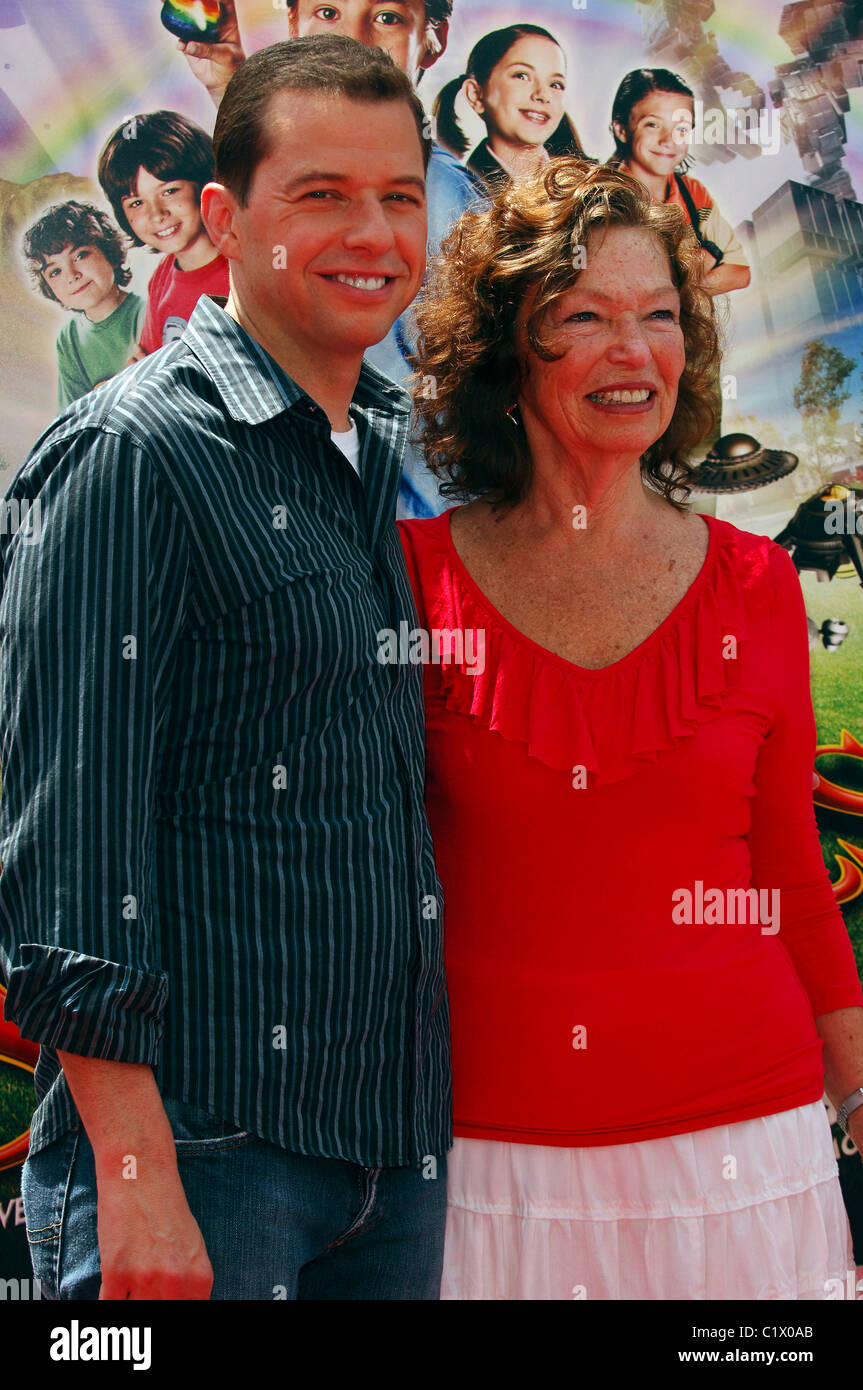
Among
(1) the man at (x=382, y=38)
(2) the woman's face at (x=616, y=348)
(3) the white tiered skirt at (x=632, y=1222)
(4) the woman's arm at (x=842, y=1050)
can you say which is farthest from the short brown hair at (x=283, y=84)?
(4) the woman's arm at (x=842, y=1050)

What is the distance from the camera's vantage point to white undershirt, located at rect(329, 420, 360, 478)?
1.95m

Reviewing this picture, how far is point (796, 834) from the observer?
2275 millimetres

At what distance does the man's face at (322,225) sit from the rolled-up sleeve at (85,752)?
0.45 m

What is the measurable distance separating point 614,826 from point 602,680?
26 centimetres

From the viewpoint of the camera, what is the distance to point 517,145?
9.96 ft

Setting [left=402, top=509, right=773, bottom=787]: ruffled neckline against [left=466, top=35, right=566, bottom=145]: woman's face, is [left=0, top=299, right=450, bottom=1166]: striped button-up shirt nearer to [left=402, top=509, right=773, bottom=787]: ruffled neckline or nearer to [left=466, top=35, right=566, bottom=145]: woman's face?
[left=402, top=509, right=773, bottom=787]: ruffled neckline

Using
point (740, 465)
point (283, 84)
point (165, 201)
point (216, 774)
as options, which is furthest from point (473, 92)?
point (216, 774)

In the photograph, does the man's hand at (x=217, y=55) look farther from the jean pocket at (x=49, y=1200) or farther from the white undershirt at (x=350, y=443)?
the jean pocket at (x=49, y=1200)

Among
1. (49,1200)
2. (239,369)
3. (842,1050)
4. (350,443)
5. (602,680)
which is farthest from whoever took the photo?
(842,1050)

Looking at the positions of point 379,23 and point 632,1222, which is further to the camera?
point 379,23

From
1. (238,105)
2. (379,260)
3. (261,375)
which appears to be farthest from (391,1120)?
(238,105)

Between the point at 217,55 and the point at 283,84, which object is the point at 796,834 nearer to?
the point at 283,84

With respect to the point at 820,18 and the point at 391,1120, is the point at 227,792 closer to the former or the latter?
the point at 391,1120

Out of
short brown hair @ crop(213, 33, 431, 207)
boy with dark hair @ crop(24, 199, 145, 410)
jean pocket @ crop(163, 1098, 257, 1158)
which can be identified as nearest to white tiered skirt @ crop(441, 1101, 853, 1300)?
jean pocket @ crop(163, 1098, 257, 1158)
